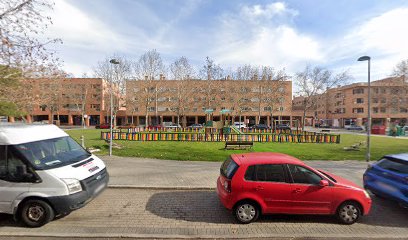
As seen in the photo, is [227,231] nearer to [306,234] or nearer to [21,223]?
[306,234]

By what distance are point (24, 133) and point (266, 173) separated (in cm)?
532

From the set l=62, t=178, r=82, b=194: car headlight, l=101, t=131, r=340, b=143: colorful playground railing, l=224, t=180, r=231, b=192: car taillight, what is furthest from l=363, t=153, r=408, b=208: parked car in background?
l=101, t=131, r=340, b=143: colorful playground railing

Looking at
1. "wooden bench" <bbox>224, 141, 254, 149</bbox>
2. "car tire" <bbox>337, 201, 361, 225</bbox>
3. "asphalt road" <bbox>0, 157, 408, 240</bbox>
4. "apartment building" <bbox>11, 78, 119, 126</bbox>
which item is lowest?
"asphalt road" <bbox>0, 157, 408, 240</bbox>

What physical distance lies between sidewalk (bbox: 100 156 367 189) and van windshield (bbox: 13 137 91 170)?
1.89 metres

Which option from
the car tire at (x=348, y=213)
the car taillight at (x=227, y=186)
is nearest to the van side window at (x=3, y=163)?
the car taillight at (x=227, y=186)

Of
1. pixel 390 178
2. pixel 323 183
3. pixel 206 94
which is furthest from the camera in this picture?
pixel 206 94

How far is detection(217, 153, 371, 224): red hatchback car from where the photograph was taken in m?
4.65

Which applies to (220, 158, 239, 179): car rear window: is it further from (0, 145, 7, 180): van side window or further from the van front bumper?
(0, 145, 7, 180): van side window

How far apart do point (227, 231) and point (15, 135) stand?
4.82 metres

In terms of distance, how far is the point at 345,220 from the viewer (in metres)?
4.70

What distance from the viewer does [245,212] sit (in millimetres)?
4680

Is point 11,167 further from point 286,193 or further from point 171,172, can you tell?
point 286,193

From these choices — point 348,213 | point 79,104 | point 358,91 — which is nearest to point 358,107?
point 358,91

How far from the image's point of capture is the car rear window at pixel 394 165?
5.26 m
